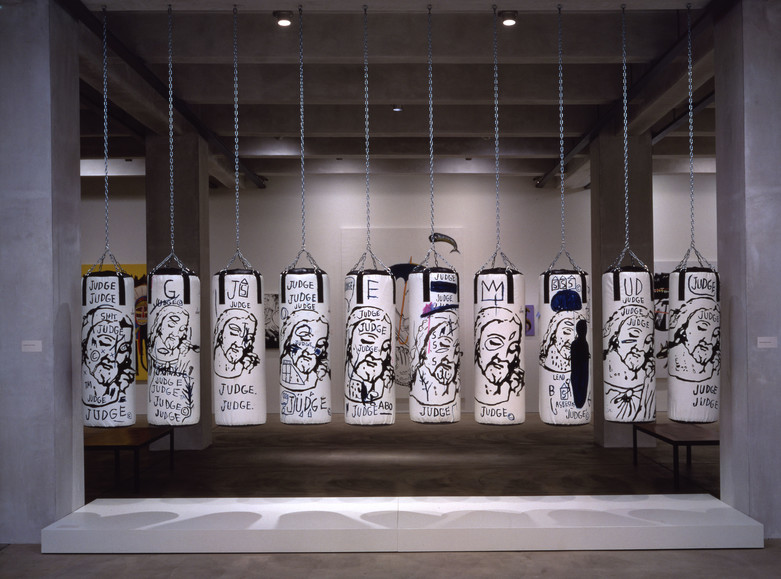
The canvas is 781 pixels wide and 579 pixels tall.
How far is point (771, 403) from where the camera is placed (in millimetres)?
3848

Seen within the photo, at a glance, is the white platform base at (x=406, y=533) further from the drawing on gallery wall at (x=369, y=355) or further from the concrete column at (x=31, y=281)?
the drawing on gallery wall at (x=369, y=355)

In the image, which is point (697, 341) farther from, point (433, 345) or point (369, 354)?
point (369, 354)

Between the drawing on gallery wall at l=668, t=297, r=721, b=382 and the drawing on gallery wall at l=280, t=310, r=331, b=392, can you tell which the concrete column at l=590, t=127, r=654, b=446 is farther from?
the drawing on gallery wall at l=280, t=310, r=331, b=392

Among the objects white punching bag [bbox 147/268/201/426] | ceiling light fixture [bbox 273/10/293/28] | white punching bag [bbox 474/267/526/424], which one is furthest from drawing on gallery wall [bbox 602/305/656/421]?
ceiling light fixture [bbox 273/10/293/28]

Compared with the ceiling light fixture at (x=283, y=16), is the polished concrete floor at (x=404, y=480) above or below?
below

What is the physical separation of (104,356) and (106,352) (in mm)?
25

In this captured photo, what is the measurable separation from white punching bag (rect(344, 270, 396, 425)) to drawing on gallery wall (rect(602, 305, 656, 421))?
1272 mm

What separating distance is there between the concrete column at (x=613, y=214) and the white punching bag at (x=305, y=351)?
4071 millimetres

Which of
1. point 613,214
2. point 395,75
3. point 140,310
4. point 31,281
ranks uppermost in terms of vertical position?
point 395,75

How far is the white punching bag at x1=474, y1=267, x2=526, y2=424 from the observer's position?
366cm

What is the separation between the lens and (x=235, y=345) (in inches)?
145

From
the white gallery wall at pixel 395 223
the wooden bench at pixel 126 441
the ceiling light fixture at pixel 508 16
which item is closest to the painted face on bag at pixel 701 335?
the ceiling light fixture at pixel 508 16

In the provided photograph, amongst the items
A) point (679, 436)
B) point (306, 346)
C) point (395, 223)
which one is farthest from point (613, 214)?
point (306, 346)

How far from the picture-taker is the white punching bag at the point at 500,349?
366cm
